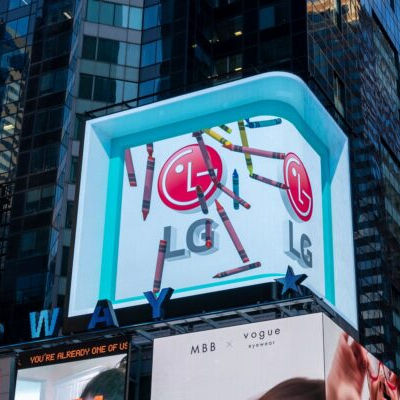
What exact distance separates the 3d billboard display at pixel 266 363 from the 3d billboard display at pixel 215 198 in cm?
811

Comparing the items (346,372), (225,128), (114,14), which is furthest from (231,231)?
(114,14)

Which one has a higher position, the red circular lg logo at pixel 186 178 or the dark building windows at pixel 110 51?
the dark building windows at pixel 110 51

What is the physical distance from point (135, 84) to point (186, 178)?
81.5 feet

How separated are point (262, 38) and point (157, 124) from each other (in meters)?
26.4

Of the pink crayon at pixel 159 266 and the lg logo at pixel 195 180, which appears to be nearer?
the pink crayon at pixel 159 266

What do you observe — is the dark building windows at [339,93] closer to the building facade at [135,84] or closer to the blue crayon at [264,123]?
the building facade at [135,84]

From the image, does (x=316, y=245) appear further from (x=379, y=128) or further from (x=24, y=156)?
(x=379, y=128)

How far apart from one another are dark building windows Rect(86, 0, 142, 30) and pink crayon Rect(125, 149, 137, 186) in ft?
85.2

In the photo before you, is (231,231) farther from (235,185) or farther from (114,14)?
(114,14)

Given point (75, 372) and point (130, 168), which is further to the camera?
point (130, 168)

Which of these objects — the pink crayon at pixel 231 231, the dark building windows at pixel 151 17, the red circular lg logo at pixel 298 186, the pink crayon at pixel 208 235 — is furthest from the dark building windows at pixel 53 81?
the red circular lg logo at pixel 298 186

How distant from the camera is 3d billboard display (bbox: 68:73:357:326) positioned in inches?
1483

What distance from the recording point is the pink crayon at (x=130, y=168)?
39906 mm

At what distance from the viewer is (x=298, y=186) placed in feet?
127
